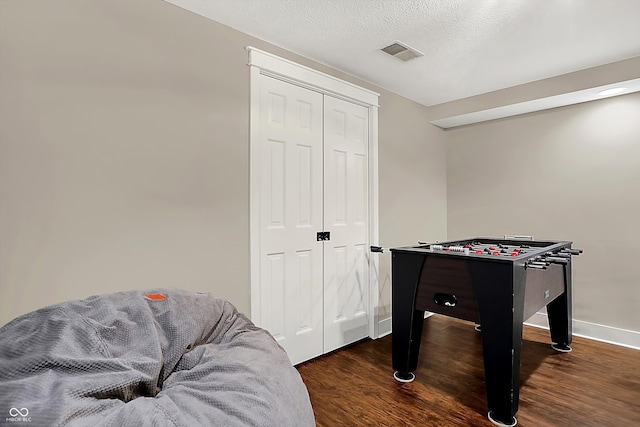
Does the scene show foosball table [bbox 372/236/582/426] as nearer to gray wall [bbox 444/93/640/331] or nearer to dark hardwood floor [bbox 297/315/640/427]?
dark hardwood floor [bbox 297/315/640/427]

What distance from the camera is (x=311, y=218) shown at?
2.73m

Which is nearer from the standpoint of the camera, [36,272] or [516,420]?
[36,272]

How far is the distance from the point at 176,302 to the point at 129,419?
1.74ft

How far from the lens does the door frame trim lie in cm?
231

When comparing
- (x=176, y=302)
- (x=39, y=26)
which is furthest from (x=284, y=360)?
(x=39, y=26)

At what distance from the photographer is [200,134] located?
6.83 ft

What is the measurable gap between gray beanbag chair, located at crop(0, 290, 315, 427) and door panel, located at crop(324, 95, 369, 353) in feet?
5.50

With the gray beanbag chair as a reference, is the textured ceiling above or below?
above

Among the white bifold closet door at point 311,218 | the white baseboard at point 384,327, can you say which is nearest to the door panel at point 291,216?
the white bifold closet door at point 311,218

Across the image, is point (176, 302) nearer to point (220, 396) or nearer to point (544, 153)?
point (220, 396)

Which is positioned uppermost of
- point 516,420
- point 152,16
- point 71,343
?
point 152,16

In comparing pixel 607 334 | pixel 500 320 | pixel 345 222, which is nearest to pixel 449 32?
pixel 345 222

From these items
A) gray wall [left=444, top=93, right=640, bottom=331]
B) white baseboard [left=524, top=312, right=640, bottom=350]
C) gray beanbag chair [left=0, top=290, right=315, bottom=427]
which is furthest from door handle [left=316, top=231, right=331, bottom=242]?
white baseboard [left=524, top=312, right=640, bottom=350]

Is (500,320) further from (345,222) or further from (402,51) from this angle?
(402,51)
